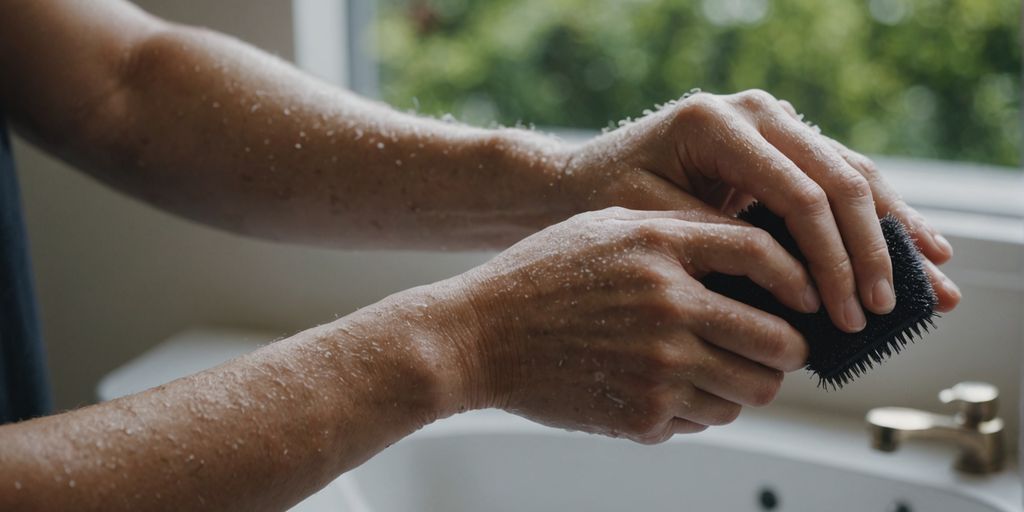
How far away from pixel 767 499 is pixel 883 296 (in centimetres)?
50

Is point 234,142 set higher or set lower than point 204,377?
higher

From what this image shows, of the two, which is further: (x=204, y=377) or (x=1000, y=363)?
(x=1000, y=363)

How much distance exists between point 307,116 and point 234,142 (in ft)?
0.21

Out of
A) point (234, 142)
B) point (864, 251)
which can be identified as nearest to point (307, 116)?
point (234, 142)

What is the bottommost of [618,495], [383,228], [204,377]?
[204,377]

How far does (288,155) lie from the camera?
859mm

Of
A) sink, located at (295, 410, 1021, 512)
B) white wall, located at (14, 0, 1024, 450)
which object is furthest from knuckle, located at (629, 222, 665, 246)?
white wall, located at (14, 0, 1024, 450)

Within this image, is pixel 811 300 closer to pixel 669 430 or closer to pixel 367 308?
pixel 669 430

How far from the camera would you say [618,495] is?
1141 millimetres

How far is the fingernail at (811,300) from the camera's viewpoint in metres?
0.64

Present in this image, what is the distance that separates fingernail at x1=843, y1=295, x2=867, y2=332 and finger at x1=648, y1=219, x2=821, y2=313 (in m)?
0.02

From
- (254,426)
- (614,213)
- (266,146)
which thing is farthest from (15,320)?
(614,213)

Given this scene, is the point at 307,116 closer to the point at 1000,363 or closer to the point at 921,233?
the point at 921,233

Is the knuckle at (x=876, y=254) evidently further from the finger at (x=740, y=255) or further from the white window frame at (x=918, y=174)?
the white window frame at (x=918, y=174)
